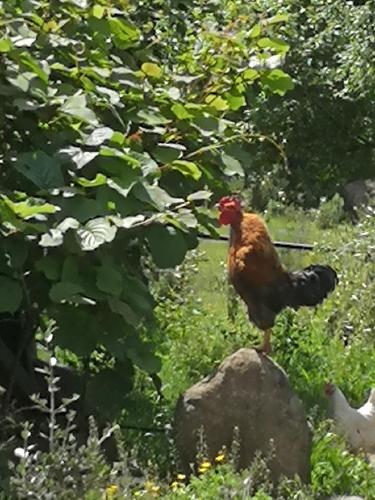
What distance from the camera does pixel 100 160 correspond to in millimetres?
5574

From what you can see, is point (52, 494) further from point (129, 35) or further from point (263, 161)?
point (263, 161)

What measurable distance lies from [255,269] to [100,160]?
1.24m

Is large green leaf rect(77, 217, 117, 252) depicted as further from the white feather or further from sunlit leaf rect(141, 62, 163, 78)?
the white feather

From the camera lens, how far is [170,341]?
859 centimetres

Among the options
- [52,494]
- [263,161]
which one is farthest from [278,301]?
[263,161]

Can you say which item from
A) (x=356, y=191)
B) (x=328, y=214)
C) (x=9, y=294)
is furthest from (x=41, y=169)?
(x=356, y=191)

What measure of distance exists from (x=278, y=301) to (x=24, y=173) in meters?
1.79

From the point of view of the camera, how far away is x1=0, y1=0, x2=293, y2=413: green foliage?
538 cm

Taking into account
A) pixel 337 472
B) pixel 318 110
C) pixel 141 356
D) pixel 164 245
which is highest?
pixel 164 245

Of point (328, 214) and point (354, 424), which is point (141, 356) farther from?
point (328, 214)

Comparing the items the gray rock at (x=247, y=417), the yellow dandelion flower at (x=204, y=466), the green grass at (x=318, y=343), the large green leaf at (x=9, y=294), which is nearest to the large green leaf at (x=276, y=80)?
the gray rock at (x=247, y=417)

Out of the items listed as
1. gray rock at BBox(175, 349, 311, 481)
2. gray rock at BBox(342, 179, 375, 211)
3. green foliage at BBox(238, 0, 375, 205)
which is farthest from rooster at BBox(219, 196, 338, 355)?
gray rock at BBox(342, 179, 375, 211)

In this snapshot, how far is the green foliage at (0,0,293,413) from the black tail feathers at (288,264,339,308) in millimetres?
662

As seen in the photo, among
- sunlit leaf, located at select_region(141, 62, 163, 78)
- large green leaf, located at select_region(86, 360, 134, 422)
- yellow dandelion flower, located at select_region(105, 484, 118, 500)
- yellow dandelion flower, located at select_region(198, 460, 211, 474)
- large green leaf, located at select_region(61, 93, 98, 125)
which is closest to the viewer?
yellow dandelion flower, located at select_region(105, 484, 118, 500)
